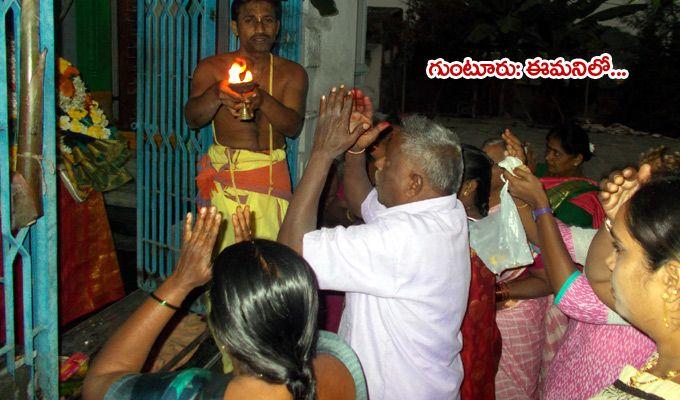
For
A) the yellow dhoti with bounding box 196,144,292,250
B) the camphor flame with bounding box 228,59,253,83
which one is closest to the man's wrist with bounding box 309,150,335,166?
the camphor flame with bounding box 228,59,253,83

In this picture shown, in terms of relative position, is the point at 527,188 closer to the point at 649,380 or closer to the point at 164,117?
the point at 649,380

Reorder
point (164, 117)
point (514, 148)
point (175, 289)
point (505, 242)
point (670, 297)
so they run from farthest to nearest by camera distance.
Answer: point (164, 117), point (514, 148), point (505, 242), point (175, 289), point (670, 297)

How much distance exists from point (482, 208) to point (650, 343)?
1.00 metres

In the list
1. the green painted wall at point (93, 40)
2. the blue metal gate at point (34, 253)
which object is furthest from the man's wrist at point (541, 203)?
the green painted wall at point (93, 40)

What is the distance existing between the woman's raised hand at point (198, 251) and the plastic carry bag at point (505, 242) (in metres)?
1.42

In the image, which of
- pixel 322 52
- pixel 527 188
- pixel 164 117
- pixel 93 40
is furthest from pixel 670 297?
pixel 93 40

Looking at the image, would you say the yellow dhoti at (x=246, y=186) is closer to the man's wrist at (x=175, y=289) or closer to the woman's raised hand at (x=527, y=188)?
the woman's raised hand at (x=527, y=188)

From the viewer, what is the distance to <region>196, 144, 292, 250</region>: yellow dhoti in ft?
12.2

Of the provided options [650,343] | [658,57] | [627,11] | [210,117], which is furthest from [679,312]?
[658,57]

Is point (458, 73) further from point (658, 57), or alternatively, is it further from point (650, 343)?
point (650, 343)

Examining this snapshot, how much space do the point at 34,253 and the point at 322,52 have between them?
11.9 feet

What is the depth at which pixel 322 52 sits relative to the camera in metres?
5.61

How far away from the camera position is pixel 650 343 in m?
2.20

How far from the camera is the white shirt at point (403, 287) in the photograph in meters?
2.16
